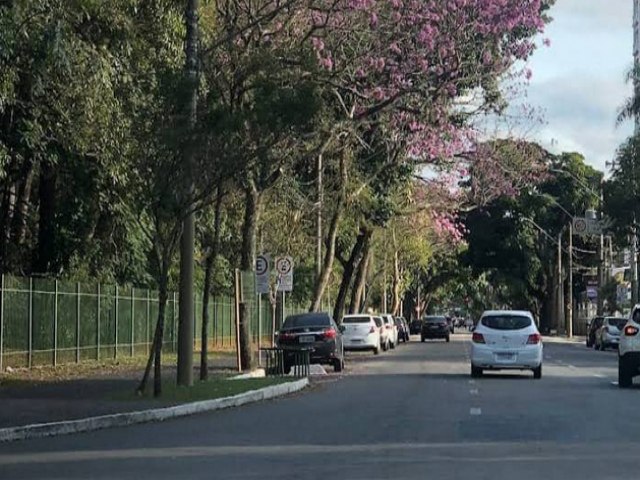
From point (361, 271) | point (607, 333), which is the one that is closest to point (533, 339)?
point (607, 333)

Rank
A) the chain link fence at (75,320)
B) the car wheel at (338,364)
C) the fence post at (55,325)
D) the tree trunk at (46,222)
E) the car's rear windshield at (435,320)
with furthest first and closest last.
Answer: the car's rear windshield at (435,320)
the car wheel at (338,364)
the tree trunk at (46,222)
the fence post at (55,325)
the chain link fence at (75,320)

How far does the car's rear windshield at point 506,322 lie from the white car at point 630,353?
12.2ft

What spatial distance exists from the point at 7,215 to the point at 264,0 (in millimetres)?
11638

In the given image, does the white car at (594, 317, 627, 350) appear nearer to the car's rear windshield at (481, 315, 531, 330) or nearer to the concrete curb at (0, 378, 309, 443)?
the car's rear windshield at (481, 315, 531, 330)

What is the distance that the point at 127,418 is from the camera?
17344 millimetres

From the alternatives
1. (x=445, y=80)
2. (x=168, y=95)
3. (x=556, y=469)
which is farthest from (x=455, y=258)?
(x=556, y=469)

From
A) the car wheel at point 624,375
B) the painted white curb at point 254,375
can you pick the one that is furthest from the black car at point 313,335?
the car wheel at point 624,375

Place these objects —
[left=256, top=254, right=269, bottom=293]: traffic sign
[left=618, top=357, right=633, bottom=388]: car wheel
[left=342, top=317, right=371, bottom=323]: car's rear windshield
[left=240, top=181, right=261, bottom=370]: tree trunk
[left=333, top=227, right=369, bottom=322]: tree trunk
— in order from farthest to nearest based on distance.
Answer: [left=333, top=227, right=369, bottom=322]: tree trunk, [left=342, top=317, right=371, bottom=323]: car's rear windshield, [left=256, top=254, right=269, bottom=293]: traffic sign, [left=240, top=181, right=261, bottom=370]: tree trunk, [left=618, top=357, right=633, bottom=388]: car wheel

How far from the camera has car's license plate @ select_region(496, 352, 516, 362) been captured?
28.3 meters

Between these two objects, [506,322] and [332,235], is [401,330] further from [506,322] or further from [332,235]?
[506,322]

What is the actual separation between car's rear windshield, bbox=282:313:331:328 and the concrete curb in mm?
8708

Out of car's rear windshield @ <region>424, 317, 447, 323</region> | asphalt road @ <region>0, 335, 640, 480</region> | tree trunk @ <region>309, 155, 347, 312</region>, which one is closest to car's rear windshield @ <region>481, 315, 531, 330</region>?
asphalt road @ <region>0, 335, 640, 480</region>

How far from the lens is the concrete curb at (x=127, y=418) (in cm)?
1566

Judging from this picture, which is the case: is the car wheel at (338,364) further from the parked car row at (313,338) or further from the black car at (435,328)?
the black car at (435,328)
